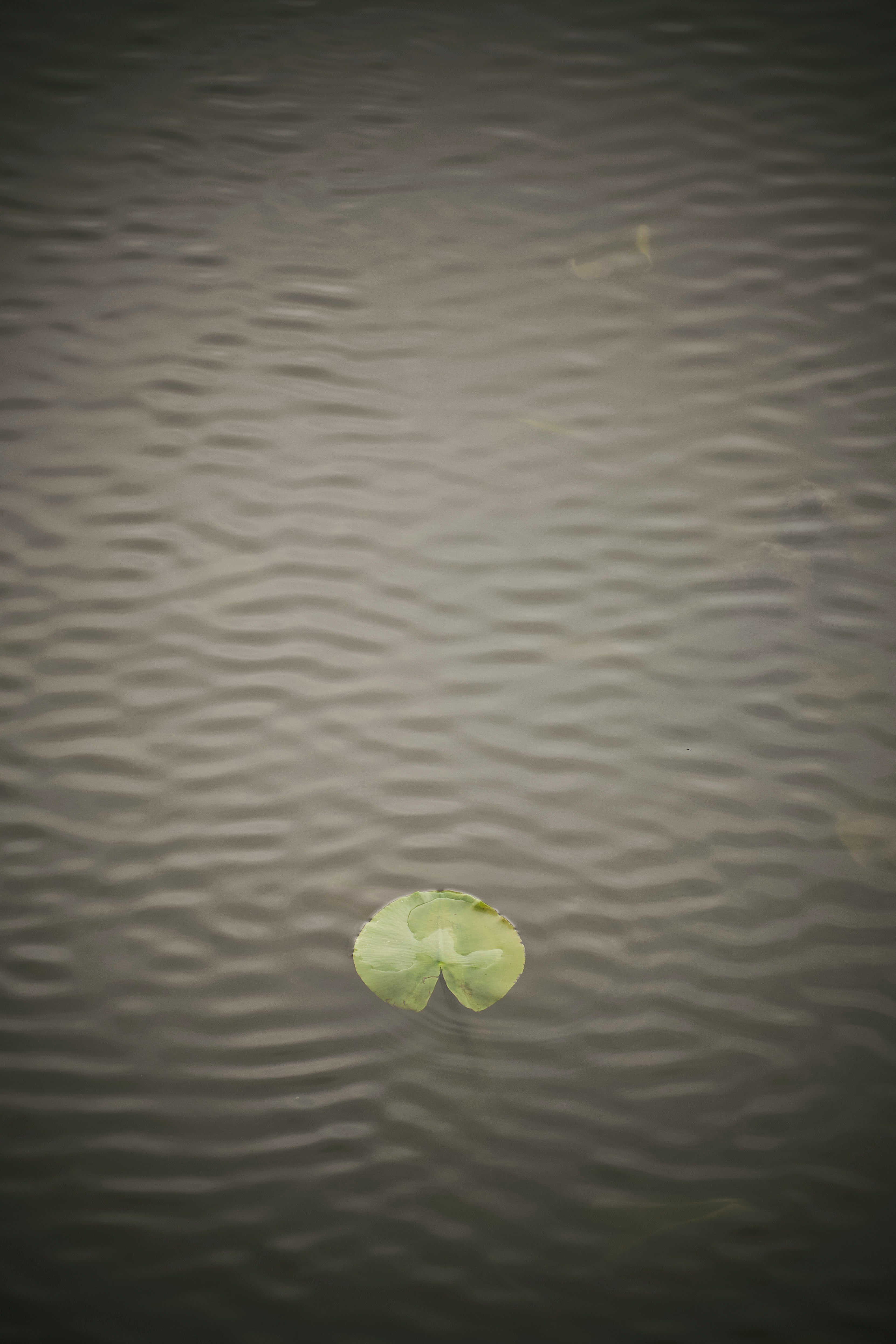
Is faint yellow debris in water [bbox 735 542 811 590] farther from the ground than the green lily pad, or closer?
farther from the ground

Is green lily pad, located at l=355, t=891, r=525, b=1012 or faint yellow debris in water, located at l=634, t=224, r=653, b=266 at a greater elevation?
faint yellow debris in water, located at l=634, t=224, r=653, b=266

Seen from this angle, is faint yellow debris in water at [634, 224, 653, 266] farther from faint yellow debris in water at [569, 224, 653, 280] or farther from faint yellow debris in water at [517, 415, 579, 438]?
faint yellow debris in water at [517, 415, 579, 438]

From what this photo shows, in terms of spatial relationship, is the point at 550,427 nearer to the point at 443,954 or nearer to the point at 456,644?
the point at 456,644

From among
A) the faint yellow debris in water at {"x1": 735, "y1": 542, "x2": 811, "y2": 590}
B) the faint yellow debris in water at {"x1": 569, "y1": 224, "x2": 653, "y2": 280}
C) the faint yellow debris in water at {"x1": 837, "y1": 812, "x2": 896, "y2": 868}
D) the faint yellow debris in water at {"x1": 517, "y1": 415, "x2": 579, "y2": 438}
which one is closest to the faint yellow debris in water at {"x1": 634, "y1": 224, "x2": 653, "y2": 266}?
the faint yellow debris in water at {"x1": 569, "y1": 224, "x2": 653, "y2": 280}

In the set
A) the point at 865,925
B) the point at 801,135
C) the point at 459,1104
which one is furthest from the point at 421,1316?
the point at 801,135

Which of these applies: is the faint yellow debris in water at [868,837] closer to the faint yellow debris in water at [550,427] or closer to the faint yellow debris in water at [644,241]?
the faint yellow debris in water at [550,427]

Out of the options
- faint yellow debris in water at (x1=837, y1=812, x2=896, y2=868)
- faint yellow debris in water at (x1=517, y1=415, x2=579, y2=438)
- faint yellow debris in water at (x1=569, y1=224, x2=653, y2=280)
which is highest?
faint yellow debris in water at (x1=569, y1=224, x2=653, y2=280)

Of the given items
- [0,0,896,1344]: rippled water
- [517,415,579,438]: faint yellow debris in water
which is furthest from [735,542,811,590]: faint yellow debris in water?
[517,415,579,438]: faint yellow debris in water

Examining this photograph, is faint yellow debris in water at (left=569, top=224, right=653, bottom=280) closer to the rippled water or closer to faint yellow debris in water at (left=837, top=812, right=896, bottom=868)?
the rippled water

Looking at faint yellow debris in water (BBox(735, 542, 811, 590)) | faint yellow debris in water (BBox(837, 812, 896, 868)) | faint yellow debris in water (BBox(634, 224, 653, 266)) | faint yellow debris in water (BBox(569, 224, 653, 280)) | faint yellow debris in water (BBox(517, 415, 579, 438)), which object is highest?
faint yellow debris in water (BBox(634, 224, 653, 266))
